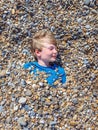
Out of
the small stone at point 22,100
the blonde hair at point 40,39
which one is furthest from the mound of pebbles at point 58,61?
the blonde hair at point 40,39

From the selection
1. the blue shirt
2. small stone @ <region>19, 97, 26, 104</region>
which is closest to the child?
the blue shirt

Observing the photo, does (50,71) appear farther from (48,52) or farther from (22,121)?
(22,121)

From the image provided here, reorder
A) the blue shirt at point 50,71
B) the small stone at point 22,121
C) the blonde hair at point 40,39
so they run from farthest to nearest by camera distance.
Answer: the blonde hair at point 40,39 → the blue shirt at point 50,71 → the small stone at point 22,121

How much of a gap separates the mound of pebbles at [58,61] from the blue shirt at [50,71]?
68 mm

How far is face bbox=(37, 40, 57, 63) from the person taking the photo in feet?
14.9

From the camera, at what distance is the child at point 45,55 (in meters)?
4.51

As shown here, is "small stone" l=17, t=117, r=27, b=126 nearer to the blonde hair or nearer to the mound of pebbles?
the mound of pebbles

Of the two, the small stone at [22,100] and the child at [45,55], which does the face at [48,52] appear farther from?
the small stone at [22,100]

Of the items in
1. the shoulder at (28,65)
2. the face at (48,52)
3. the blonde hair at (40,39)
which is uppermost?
the blonde hair at (40,39)

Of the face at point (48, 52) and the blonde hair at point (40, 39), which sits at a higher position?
the blonde hair at point (40, 39)

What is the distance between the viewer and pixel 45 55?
15.0 ft

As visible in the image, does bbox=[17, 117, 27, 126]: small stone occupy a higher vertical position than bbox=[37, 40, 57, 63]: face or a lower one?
lower

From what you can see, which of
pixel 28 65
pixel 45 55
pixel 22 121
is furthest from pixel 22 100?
pixel 45 55

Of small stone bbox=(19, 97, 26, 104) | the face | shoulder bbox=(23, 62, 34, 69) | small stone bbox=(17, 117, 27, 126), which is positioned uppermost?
the face
